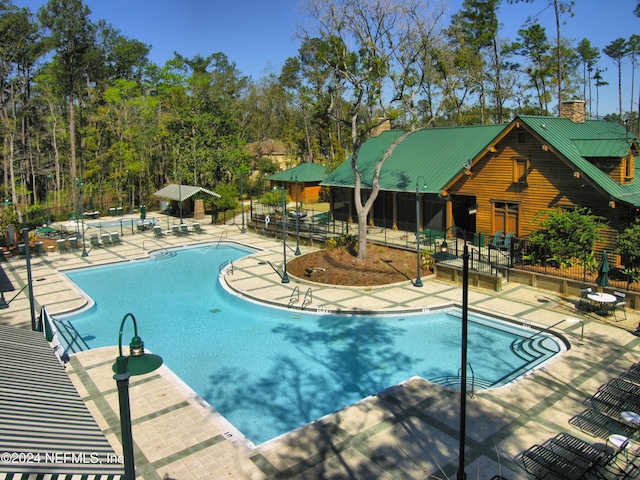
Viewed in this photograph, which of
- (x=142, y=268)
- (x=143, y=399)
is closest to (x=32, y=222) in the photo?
(x=142, y=268)

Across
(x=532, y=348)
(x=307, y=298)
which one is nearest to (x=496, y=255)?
(x=532, y=348)

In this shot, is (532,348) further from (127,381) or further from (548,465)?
(127,381)

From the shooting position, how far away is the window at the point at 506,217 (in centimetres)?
2630

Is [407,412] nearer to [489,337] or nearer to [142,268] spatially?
[489,337]

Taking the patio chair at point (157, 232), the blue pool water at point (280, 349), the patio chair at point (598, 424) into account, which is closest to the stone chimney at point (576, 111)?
the blue pool water at point (280, 349)

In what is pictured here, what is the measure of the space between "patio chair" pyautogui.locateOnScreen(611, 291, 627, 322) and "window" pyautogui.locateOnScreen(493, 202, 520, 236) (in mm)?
8209

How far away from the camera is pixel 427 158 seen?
108ft

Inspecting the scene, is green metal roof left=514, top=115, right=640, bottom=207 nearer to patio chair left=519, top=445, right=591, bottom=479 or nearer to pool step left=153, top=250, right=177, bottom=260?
patio chair left=519, top=445, right=591, bottom=479

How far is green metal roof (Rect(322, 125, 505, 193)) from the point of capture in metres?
30.7

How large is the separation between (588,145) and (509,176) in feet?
12.4

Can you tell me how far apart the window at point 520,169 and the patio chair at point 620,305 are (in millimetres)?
8477

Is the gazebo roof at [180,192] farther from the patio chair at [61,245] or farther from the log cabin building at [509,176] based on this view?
the log cabin building at [509,176]

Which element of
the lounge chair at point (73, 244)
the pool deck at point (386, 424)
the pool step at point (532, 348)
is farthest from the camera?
the lounge chair at point (73, 244)

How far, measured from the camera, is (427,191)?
29.3m
